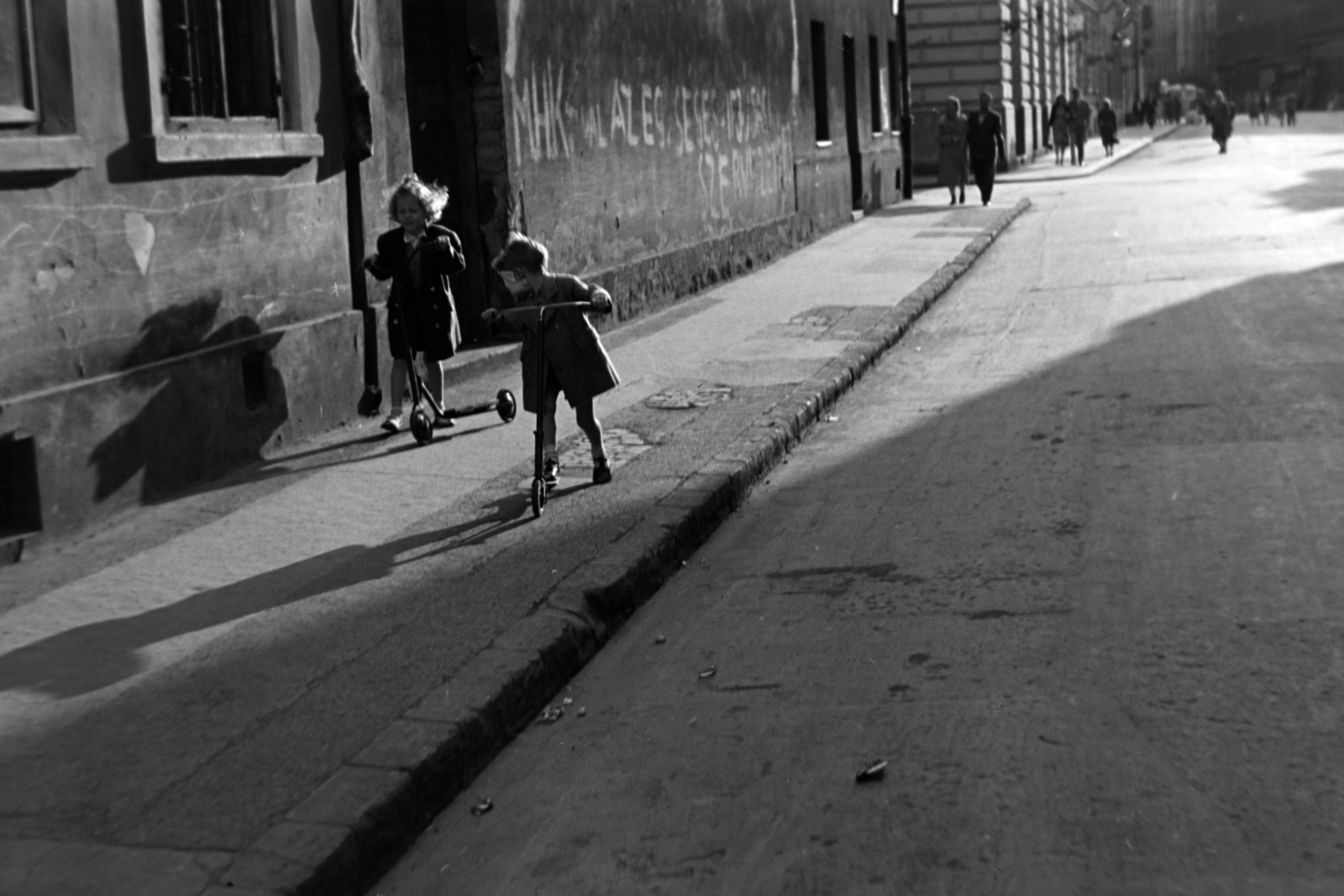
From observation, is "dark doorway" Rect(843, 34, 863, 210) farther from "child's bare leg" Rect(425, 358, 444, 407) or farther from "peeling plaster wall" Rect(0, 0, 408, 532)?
"child's bare leg" Rect(425, 358, 444, 407)

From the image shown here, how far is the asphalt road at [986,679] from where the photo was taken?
4051 mm

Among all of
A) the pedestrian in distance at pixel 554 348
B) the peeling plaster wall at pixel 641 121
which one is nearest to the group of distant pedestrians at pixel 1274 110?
the peeling plaster wall at pixel 641 121

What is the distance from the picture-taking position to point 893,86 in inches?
1219

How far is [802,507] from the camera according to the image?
791 cm

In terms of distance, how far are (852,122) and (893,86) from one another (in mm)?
4371

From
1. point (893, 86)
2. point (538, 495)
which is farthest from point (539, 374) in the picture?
point (893, 86)

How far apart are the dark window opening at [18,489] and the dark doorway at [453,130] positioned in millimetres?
5448

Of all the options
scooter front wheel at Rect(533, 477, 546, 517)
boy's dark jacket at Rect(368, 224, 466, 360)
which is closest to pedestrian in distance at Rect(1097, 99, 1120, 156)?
boy's dark jacket at Rect(368, 224, 466, 360)

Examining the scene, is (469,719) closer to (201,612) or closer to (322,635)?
(322,635)

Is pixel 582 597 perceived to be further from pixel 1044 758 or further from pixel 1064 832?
pixel 1064 832

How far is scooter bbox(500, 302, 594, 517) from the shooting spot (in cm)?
736

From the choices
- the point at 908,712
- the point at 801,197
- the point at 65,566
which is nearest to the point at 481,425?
the point at 65,566

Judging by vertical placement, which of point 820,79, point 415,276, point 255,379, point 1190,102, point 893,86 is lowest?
point 255,379

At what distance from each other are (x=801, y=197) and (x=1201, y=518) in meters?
16.1
